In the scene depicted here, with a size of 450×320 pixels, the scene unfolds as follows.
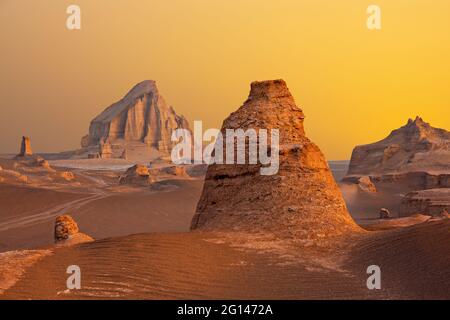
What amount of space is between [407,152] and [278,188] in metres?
47.8

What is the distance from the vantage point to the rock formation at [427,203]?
3031cm

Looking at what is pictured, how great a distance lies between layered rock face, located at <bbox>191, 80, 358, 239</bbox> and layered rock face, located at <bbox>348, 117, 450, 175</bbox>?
39873 millimetres

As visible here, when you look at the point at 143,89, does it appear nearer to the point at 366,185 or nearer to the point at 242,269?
the point at 366,185

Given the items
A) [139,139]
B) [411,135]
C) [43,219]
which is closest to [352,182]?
[411,135]

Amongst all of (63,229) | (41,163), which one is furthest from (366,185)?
(41,163)

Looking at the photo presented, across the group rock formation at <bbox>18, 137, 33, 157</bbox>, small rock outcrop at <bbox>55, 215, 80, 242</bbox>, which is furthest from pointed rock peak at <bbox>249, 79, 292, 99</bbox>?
rock formation at <bbox>18, 137, 33, 157</bbox>

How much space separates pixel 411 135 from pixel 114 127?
8410cm

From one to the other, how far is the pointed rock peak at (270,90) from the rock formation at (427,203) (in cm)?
1936

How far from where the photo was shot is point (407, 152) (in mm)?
56594

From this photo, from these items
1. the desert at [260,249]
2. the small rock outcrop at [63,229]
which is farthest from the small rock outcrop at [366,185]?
the small rock outcrop at [63,229]

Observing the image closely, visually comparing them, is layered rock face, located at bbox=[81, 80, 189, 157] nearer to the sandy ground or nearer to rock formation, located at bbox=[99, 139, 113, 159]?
rock formation, located at bbox=[99, 139, 113, 159]

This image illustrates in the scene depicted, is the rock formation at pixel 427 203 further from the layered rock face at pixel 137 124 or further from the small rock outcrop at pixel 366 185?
the layered rock face at pixel 137 124

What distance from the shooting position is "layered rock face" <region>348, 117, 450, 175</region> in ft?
171
